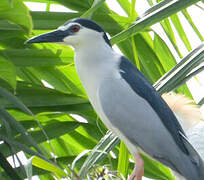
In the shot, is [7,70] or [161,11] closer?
[161,11]

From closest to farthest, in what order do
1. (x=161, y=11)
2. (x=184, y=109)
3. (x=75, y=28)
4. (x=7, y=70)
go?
(x=161, y=11) → (x=7, y=70) → (x=184, y=109) → (x=75, y=28)

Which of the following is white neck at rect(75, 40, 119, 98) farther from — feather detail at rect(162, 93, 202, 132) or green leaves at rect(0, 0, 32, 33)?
green leaves at rect(0, 0, 32, 33)

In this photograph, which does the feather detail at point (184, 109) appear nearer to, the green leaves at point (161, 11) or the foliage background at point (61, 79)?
the foliage background at point (61, 79)

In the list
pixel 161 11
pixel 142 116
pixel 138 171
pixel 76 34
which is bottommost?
pixel 138 171

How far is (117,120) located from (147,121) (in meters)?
0.08

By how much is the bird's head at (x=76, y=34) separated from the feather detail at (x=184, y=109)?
256mm

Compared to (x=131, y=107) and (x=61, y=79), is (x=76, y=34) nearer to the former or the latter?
(x=61, y=79)

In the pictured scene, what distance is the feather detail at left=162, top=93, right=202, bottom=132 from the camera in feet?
4.88

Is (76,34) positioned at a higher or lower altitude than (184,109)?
higher

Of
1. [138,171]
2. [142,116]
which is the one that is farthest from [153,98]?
[138,171]

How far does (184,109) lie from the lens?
1532mm

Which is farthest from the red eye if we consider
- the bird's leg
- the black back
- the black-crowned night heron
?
the bird's leg

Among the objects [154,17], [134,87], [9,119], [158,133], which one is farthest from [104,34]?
[9,119]

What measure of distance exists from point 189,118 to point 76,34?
1.27 feet
